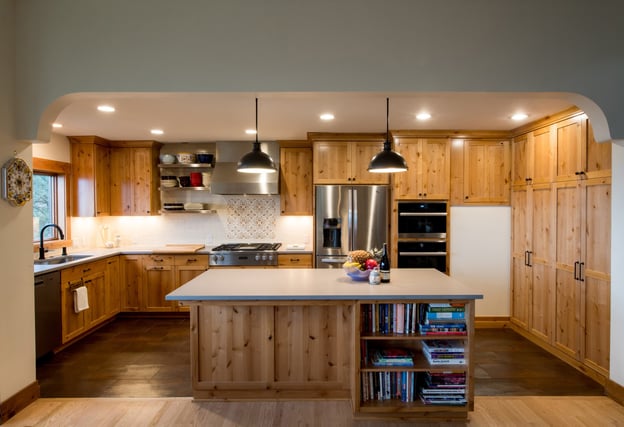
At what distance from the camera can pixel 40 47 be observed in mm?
2605

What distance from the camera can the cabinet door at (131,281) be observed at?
502 centimetres

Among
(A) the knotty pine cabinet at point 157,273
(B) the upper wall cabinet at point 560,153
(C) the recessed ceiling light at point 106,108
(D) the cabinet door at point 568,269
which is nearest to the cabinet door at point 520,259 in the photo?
(B) the upper wall cabinet at point 560,153

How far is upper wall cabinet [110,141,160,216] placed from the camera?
17.5 ft

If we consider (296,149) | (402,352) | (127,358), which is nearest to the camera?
(402,352)

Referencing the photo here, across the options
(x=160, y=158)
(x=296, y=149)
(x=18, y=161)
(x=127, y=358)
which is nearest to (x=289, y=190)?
(x=296, y=149)

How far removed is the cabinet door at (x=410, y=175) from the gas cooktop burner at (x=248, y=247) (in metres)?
1.83

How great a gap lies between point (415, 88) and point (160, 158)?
404 cm

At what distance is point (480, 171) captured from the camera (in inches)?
184

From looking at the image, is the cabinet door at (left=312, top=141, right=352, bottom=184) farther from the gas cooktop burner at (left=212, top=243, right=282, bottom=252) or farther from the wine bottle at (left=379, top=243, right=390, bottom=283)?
the wine bottle at (left=379, top=243, right=390, bottom=283)

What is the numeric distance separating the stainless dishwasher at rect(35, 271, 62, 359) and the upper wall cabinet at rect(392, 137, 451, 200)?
381cm

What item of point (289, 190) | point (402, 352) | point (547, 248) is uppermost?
point (289, 190)

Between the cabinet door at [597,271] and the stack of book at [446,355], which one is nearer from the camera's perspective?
the stack of book at [446,355]

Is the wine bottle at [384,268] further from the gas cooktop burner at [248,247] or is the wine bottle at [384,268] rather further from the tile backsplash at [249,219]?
the tile backsplash at [249,219]

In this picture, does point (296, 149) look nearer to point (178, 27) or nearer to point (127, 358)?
point (178, 27)
